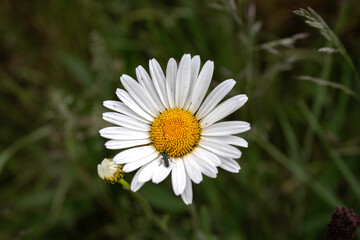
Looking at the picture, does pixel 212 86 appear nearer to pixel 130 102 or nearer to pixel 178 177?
pixel 130 102

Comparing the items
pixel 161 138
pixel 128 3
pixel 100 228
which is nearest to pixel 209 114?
pixel 161 138

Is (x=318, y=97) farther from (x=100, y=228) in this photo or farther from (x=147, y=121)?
(x=100, y=228)

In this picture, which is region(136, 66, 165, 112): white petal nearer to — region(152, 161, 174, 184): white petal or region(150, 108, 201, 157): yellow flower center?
region(150, 108, 201, 157): yellow flower center

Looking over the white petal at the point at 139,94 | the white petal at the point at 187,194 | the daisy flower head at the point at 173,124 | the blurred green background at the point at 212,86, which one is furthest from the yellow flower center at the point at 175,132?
the blurred green background at the point at 212,86

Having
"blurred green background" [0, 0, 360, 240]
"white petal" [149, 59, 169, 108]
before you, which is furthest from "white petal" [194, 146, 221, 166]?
"blurred green background" [0, 0, 360, 240]

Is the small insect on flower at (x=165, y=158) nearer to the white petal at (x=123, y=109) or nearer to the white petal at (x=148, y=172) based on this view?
the white petal at (x=148, y=172)

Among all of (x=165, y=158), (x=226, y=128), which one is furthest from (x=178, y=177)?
(x=226, y=128)
